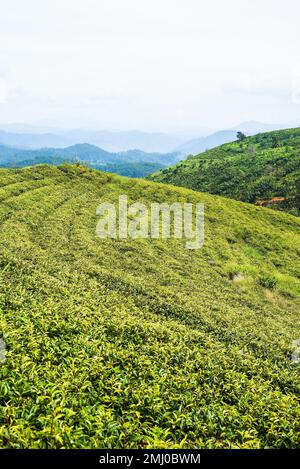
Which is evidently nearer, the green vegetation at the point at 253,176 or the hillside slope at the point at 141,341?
the hillside slope at the point at 141,341

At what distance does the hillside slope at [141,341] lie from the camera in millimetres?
9367

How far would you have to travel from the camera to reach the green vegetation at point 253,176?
3039 inches

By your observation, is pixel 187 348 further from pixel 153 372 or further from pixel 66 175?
pixel 66 175

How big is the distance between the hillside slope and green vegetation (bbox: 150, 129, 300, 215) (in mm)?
40171

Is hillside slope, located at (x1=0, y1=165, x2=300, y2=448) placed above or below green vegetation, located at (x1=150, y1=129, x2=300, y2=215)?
below

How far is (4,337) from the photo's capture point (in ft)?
39.8

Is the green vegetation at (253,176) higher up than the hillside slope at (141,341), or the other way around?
the green vegetation at (253,176)

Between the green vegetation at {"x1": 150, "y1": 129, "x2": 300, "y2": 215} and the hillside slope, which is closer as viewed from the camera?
the hillside slope

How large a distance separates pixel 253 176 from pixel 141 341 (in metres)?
85.9

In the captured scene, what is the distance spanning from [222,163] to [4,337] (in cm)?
11381

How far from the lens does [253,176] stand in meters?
93.7

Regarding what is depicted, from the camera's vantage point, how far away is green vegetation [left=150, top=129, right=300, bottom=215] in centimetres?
7719

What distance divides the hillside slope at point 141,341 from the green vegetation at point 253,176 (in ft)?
132
